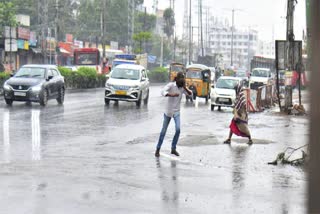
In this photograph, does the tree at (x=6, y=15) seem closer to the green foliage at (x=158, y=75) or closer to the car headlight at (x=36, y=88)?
the green foliage at (x=158, y=75)

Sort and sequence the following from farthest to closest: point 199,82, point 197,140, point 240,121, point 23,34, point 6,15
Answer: point 23,34, point 6,15, point 199,82, point 197,140, point 240,121

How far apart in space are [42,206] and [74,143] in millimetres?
7611

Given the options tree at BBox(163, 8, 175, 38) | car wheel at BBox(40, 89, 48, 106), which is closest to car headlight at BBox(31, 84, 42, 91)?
car wheel at BBox(40, 89, 48, 106)

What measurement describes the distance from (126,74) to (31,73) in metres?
4.74

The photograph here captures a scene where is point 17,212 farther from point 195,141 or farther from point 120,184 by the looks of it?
point 195,141

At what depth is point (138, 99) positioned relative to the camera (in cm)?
2998

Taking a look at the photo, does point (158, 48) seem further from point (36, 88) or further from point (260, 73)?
point (36, 88)

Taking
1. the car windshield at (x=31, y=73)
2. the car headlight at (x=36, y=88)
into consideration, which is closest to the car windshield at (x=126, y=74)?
the car windshield at (x=31, y=73)

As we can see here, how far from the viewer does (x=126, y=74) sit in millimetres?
30875

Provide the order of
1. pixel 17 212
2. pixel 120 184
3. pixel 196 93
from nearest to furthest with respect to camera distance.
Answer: pixel 17 212
pixel 120 184
pixel 196 93

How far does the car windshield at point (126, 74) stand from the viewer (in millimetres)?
30750

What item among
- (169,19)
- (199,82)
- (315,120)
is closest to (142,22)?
(169,19)

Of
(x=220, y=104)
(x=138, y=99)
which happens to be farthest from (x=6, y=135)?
(x=220, y=104)

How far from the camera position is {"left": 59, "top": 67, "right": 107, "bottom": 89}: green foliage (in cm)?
4738
